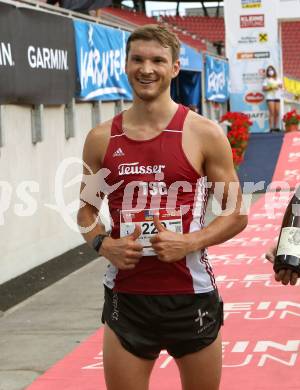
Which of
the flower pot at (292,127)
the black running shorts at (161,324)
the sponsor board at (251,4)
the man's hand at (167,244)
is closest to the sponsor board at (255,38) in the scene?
the sponsor board at (251,4)

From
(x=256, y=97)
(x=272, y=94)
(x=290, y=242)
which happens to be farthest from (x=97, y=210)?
(x=256, y=97)

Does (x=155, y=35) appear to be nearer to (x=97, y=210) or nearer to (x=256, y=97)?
(x=97, y=210)

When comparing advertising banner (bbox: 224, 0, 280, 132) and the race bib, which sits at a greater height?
advertising banner (bbox: 224, 0, 280, 132)

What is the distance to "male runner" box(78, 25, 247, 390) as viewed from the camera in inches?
147

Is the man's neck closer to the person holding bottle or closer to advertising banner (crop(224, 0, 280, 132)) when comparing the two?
the person holding bottle

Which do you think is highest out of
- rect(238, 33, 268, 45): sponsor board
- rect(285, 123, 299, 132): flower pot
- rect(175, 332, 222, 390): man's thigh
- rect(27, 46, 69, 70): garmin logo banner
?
rect(238, 33, 268, 45): sponsor board

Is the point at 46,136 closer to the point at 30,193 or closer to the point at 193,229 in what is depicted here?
the point at 30,193

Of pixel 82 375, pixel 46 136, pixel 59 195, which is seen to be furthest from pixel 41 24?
pixel 82 375

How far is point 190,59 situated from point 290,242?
1748cm

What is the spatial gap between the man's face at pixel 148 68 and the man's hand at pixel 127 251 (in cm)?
56

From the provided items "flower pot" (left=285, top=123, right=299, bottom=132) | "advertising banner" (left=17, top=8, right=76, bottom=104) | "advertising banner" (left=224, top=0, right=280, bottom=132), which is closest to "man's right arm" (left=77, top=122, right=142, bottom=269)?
"advertising banner" (left=17, top=8, right=76, bottom=104)

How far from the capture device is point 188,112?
3.91m

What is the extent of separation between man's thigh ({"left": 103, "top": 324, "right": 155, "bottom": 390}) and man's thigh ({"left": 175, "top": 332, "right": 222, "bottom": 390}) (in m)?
0.17

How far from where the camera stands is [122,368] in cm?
374
